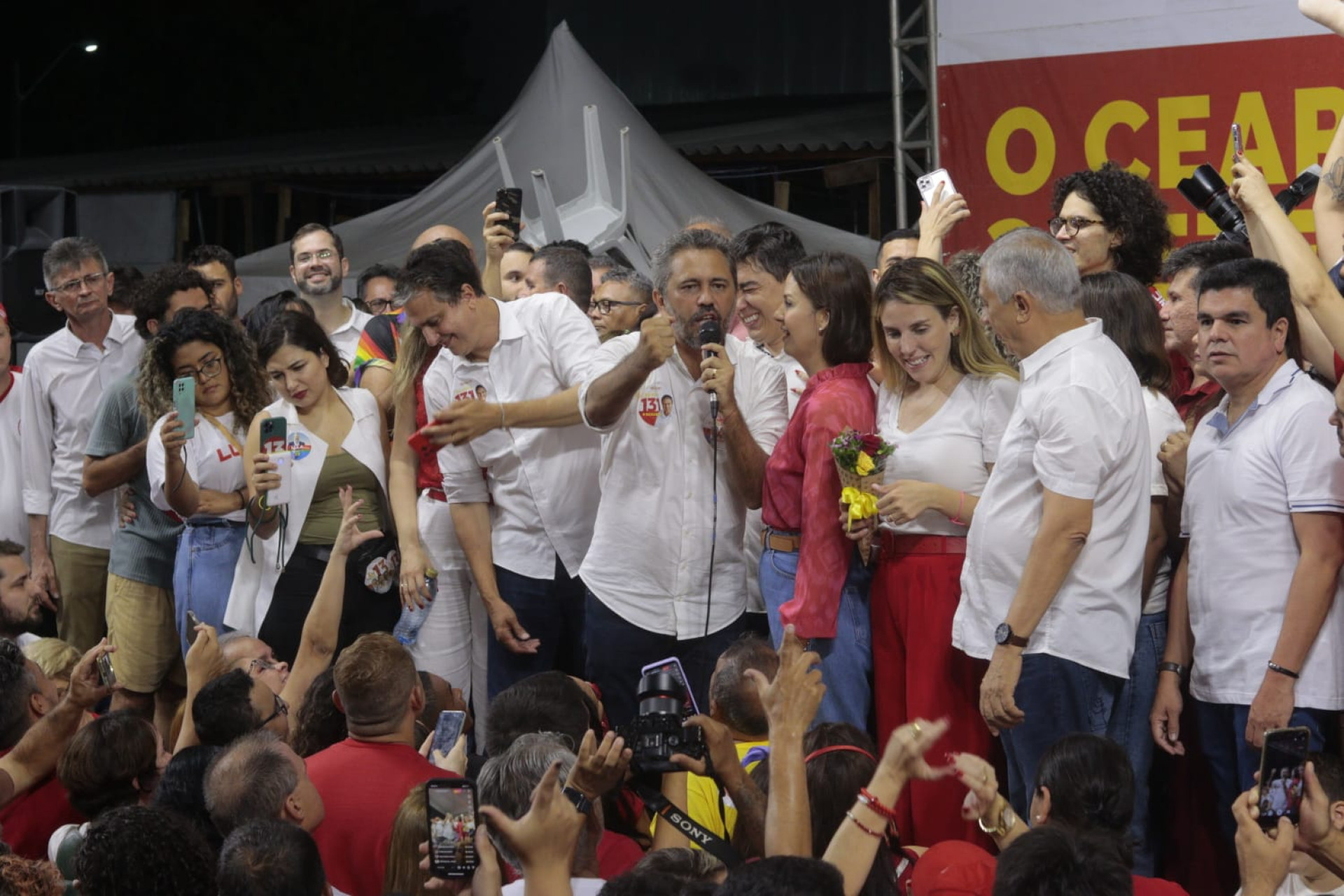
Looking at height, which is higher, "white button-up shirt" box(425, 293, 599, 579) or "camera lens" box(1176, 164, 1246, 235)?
"camera lens" box(1176, 164, 1246, 235)

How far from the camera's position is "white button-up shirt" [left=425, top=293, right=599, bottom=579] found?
15.9ft

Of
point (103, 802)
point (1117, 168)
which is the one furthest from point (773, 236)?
point (103, 802)

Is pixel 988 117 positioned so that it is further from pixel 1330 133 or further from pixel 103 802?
pixel 103 802

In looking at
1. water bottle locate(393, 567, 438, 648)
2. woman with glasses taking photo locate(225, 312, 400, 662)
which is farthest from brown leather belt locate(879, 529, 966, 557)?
woman with glasses taking photo locate(225, 312, 400, 662)

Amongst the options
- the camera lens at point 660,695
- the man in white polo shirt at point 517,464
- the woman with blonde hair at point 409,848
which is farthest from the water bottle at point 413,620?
the camera lens at point 660,695

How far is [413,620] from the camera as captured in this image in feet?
16.8

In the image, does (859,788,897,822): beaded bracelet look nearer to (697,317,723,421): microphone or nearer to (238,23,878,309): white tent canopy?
(697,317,723,421): microphone

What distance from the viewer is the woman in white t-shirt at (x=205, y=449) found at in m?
5.45

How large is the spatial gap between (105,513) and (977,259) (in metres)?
3.70

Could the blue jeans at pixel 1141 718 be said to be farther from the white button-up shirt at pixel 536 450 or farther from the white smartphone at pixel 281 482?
the white smartphone at pixel 281 482

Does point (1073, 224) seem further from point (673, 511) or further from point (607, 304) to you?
point (607, 304)

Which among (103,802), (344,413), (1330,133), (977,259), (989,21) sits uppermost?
(989,21)

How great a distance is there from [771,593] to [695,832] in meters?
1.45

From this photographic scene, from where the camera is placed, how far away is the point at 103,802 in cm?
386
